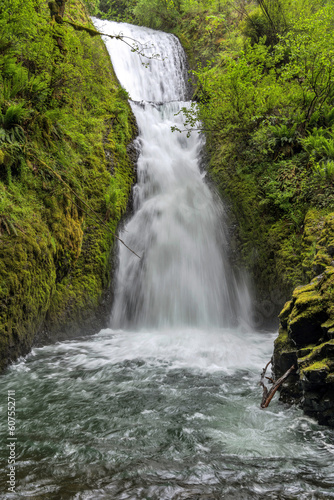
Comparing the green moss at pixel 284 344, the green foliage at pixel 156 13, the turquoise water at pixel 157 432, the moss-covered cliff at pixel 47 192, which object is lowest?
the turquoise water at pixel 157 432

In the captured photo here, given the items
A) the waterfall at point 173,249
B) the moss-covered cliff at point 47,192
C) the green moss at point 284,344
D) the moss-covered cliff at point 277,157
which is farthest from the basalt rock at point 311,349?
the waterfall at point 173,249

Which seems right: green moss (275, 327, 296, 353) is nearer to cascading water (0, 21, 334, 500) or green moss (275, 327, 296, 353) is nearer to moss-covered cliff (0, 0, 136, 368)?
cascading water (0, 21, 334, 500)

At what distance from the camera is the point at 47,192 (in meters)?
6.12

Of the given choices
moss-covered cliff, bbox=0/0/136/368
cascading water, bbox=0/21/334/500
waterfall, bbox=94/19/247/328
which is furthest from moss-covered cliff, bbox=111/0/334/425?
moss-covered cliff, bbox=0/0/136/368

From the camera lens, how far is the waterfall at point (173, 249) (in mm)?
7906

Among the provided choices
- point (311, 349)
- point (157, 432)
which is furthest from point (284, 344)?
point (157, 432)

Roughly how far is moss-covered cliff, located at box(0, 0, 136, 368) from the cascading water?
695 millimetres

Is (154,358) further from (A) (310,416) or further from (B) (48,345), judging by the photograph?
(A) (310,416)

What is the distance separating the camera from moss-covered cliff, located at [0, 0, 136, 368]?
5097 millimetres

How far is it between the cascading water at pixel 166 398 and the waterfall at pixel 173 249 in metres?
0.03

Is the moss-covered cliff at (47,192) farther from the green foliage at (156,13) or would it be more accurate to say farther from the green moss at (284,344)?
the green foliage at (156,13)

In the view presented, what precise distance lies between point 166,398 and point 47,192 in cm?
431

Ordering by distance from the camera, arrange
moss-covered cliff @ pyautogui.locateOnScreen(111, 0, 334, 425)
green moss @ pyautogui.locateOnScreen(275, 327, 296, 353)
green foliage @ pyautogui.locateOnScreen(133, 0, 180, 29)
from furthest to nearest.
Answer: green foliage @ pyautogui.locateOnScreen(133, 0, 180, 29), moss-covered cliff @ pyautogui.locateOnScreen(111, 0, 334, 425), green moss @ pyautogui.locateOnScreen(275, 327, 296, 353)

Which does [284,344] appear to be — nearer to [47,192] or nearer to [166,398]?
[166,398]
